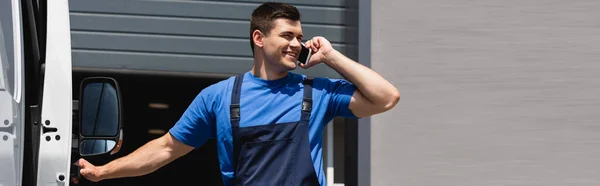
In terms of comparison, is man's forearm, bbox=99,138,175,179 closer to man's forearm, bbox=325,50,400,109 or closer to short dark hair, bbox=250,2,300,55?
short dark hair, bbox=250,2,300,55

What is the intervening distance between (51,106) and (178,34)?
432cm

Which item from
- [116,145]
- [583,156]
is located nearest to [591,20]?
[583,156]

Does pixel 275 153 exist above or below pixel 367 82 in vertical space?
below

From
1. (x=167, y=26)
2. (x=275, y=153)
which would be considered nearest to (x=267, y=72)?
(x=275, y=153)

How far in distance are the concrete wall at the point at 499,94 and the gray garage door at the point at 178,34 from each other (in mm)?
650

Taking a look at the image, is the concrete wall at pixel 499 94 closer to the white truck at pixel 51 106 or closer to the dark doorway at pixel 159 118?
the dark doorway at pixel 159 118

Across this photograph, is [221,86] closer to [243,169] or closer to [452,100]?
[243,169]

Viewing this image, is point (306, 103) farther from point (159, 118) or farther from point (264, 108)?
point (159, 118)

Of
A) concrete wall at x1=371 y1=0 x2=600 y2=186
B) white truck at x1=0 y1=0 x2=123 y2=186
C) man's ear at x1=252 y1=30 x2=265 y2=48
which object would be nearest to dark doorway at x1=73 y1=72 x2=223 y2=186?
→ concrete wall at x1=371 y1=0 x2=600 y2=186

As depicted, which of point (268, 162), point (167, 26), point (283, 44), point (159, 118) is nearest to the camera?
point (268, 162)

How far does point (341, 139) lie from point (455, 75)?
4.25 feet

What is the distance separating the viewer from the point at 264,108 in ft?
15.0

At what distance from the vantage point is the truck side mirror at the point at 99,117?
14.2 feet

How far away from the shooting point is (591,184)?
8.10 metres
